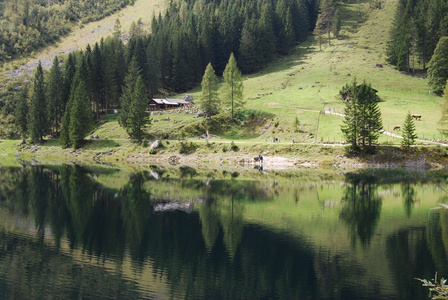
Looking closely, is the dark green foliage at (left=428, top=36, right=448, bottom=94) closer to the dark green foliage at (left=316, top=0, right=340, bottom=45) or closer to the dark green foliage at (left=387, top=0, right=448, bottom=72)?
the dark green foliage at (left=387, top=0, right=448, bottom=72)

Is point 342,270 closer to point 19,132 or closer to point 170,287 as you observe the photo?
point 170,287

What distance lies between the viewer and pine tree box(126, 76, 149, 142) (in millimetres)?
94750

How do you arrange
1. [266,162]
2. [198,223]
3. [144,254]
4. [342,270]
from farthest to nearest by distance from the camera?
[266,162] → [198,223] → [144,254] → [342,270]

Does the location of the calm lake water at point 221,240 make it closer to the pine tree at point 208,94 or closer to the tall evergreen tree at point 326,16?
the pine tree at point 208,94

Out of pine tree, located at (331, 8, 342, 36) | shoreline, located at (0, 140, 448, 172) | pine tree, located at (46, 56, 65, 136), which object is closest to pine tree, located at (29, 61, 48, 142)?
pine tree, located at (46, 56, 65, 136)

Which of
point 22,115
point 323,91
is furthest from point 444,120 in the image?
point 22,115

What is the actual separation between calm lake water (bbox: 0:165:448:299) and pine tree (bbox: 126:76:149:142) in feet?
129

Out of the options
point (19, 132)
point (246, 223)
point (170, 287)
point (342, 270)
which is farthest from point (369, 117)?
point (19, 132)

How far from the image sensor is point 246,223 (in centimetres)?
3553

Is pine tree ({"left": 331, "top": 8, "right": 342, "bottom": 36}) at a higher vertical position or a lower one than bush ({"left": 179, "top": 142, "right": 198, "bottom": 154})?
higher

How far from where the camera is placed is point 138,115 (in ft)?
314

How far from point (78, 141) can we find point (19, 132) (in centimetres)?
3791

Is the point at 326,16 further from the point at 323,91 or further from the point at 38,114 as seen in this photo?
the point at 38,114

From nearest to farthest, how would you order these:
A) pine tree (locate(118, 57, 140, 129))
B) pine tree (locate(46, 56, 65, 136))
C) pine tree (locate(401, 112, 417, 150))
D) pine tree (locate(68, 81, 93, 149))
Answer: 1. pine tree (locate(401, 112, 417, 150))
2. pine tree (locate(68, 81, 93, 149))
3. pine tree (locate(118, 57, 140, 129))
4. pine tree (locate(46, 56, 65, 136))
